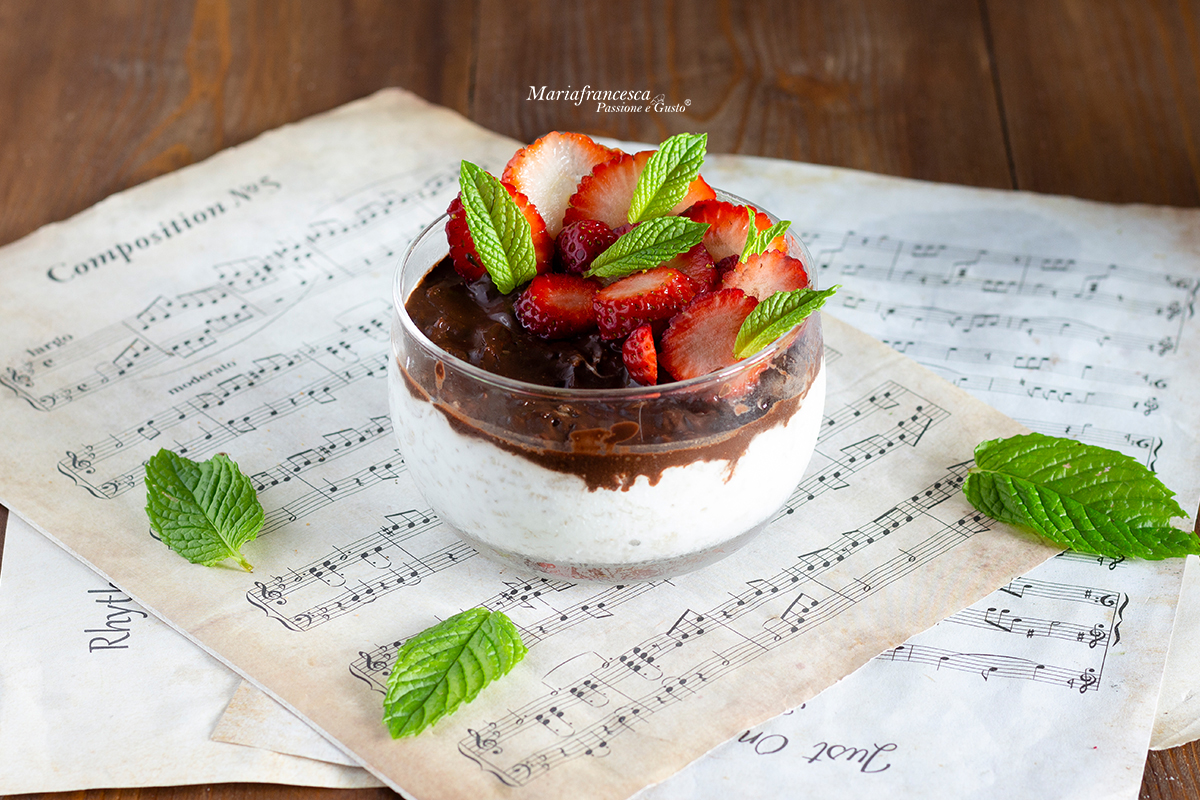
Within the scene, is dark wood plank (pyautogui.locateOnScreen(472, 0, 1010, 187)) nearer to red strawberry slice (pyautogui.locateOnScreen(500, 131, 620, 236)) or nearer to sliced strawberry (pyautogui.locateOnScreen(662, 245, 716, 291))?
red strawberry slice (pyautogui.locateOnScreen(500, 131, 620, 236))

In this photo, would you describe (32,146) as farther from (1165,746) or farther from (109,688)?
(1165,746)

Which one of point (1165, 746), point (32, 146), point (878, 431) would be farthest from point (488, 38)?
point (1165, 746)

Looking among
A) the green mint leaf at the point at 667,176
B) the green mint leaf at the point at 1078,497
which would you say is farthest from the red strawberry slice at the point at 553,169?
the green mint leaf at the point at 1078,497

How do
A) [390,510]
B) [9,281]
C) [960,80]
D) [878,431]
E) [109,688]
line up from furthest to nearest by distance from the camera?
[960,80] → [9,281] → [878,431] → [390,510] → [109,688]

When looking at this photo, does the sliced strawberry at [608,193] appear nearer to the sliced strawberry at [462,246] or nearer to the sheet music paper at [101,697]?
the sliced strawberry at [462,246]

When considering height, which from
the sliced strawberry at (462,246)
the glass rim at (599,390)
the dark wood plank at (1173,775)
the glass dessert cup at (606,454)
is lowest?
the dark wood plank at (1173,775)

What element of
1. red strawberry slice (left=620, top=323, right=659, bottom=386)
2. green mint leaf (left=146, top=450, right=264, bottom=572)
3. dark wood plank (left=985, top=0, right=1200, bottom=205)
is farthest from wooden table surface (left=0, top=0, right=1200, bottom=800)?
red strawberry slice (left=620, top=323, right=659, bottom=386)

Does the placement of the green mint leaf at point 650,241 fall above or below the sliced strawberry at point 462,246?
above
